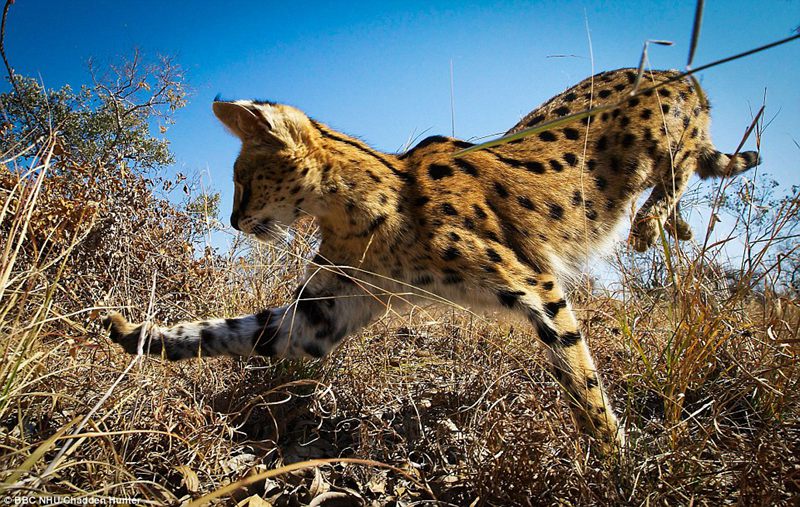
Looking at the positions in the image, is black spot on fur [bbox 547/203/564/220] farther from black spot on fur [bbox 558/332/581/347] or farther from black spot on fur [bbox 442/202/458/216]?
black spot on fur [bbox 558/332/581/347]

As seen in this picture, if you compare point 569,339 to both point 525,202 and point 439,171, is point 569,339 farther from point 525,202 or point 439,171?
point 439,171

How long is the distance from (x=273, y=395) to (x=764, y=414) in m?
2.27

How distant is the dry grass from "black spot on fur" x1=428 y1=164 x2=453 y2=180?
1.05 metres

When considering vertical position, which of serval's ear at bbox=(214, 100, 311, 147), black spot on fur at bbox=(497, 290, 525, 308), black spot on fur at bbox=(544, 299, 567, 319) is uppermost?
serval's ear at bbox=(214, 100, 311, 147)

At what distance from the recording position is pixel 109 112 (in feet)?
29.8

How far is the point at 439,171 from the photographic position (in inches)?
117

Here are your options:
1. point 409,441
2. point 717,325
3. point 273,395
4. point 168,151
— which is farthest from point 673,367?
point 168,151

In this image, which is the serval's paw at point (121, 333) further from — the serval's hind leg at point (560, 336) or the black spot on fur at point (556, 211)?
the black spot on fur at point (556, 211)

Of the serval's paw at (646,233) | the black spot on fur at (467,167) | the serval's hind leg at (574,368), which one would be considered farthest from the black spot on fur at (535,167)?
the serval's paw at (646,233)

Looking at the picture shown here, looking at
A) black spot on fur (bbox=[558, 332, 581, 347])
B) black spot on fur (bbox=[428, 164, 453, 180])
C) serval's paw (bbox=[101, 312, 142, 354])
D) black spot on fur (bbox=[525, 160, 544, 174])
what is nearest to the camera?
black spot on fur (bbox=[558, 332, 581, 347])

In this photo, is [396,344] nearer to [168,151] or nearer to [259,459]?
[259,459]

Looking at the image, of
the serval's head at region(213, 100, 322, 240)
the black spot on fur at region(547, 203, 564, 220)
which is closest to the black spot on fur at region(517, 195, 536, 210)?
the black spot on fur at region(547, 203, 564, 220)

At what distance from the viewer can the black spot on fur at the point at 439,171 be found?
2.96m

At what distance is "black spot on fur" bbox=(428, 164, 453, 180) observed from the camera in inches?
116
